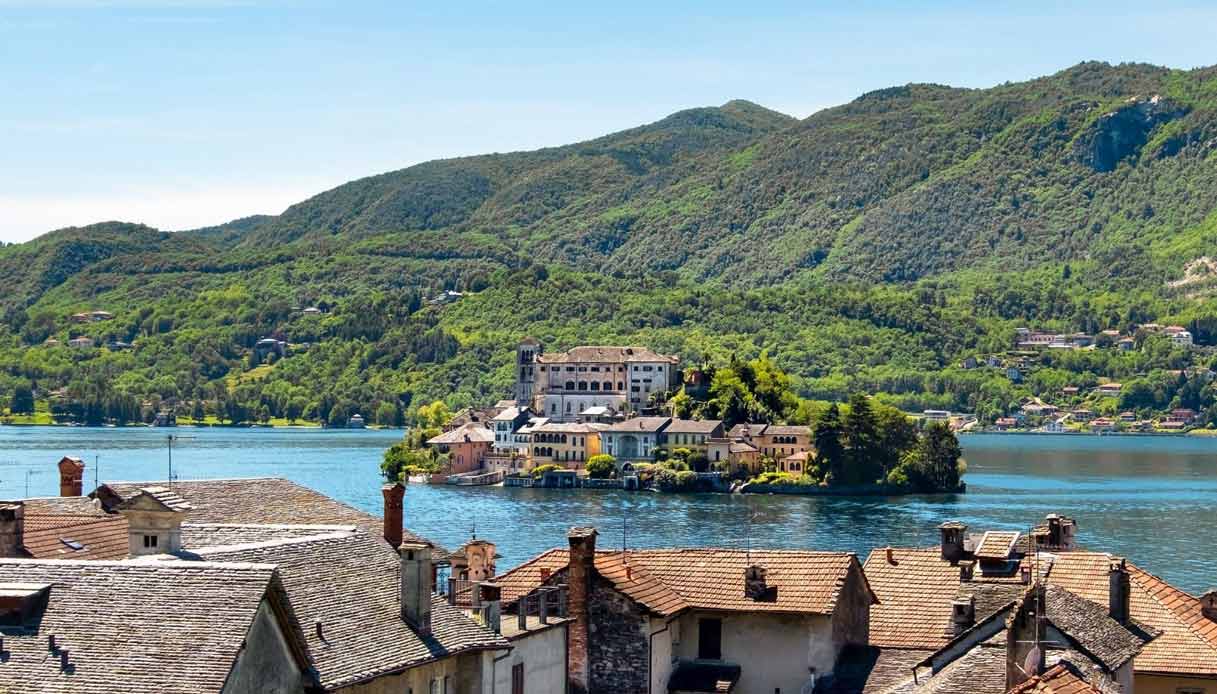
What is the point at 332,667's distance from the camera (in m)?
24.5

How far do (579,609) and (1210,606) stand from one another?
479 inches

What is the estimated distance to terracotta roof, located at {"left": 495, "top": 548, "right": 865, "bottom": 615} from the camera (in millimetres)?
34719

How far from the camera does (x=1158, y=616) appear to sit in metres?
35.0

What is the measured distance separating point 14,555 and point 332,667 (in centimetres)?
908

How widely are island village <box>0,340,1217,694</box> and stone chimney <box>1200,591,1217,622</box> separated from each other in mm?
44

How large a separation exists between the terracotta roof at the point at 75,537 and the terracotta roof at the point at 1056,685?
15.7 m

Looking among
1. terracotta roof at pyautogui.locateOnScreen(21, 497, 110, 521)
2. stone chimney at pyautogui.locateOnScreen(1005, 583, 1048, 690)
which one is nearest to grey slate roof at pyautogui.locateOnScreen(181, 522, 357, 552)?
terracotta roof at pyautogui.locateOnScreen(21, 497, 110, 521)

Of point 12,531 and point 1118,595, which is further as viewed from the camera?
point 1118,595

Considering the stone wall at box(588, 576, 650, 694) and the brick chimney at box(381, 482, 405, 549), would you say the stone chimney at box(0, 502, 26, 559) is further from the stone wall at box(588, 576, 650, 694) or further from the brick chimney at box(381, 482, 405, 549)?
the stone wall at box(588, 576, 650, 694)

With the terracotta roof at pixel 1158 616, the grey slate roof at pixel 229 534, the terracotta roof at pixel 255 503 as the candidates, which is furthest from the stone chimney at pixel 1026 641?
the terracotta roof at pixel 255 503

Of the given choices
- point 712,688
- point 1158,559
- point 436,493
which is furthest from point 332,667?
point 436,493

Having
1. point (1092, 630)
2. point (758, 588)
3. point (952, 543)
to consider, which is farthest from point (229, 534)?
point (952, 543)

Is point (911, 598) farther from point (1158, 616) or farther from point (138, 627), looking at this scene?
point (138, 627)

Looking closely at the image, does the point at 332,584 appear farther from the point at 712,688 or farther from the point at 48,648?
the point at 712,688
